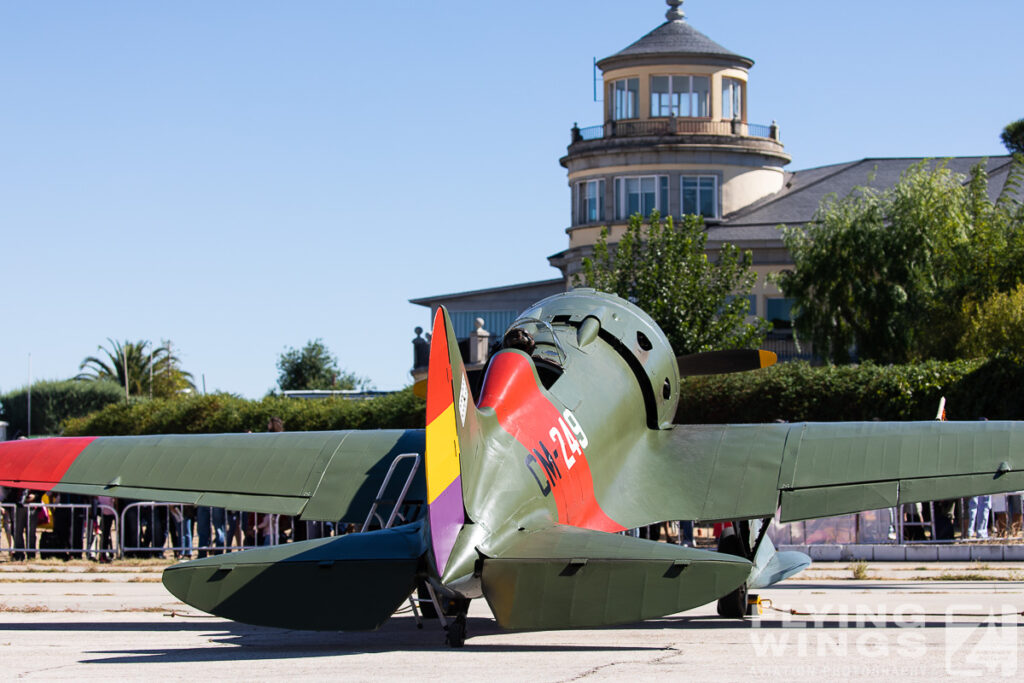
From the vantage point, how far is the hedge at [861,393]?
24312 mm

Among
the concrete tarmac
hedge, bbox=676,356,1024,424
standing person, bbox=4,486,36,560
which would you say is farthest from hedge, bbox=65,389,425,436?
the concrete tarmac

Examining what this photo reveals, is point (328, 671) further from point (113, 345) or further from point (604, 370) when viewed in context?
point (113, 345)

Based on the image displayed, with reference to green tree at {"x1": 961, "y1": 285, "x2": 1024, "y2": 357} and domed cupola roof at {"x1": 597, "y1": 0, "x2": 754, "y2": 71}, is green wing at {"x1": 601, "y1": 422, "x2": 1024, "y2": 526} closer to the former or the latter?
green tree at {"x1": 961, "y1": 285, "x2": 1024, "y2": 357}

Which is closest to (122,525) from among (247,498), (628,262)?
(247,498)

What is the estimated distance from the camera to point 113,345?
85.2m

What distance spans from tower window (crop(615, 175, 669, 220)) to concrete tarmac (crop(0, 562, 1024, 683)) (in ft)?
141

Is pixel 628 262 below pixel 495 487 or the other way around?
the other way around

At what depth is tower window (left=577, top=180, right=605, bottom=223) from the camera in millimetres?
57500

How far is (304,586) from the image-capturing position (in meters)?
8.62

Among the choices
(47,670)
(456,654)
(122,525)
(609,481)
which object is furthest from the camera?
(122,525)

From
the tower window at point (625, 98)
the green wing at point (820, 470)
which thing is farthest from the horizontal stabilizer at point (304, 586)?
the tower window at point (625, 98)

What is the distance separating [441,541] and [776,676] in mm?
2175

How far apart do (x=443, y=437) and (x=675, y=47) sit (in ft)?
167

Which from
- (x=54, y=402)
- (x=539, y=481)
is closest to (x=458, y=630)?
(x=539, y=481)
